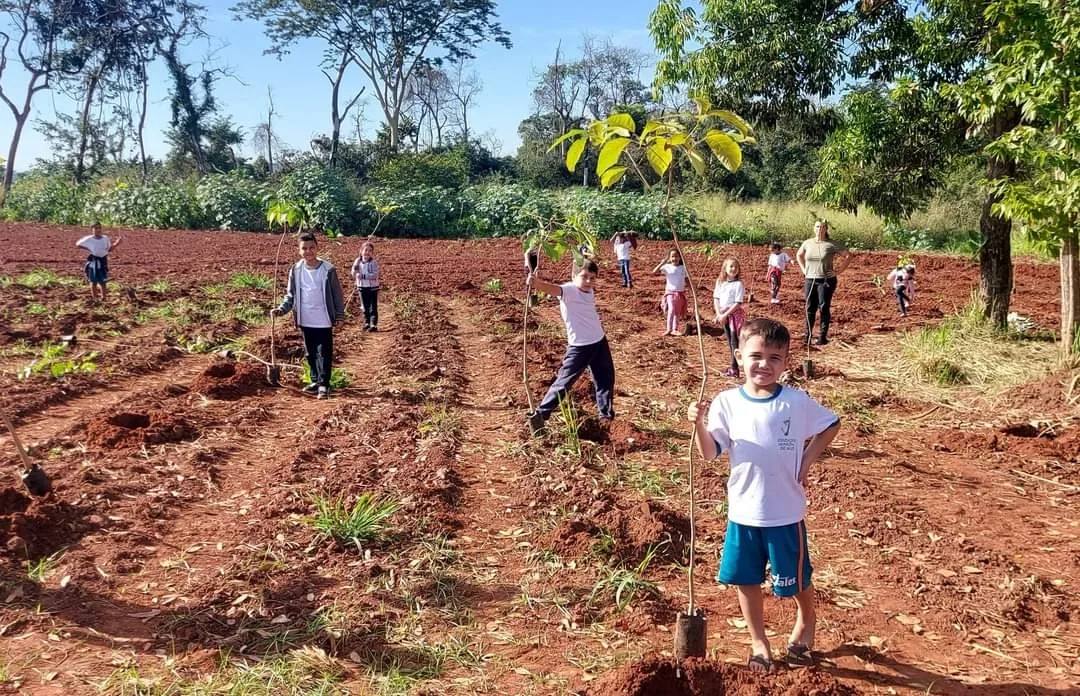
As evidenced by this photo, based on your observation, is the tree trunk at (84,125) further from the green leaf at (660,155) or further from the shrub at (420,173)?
the green leaf at (660,155)

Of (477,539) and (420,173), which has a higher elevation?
(420,173)

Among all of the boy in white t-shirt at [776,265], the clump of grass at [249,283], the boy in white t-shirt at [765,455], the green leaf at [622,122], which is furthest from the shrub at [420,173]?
the boy in white t-shirt at [765,455]

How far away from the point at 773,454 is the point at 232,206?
30.8 m

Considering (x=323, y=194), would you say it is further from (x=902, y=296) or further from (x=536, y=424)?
(x=536, y=424)

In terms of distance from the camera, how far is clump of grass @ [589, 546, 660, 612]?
13.4 feet

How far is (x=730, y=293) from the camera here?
8.95 metres

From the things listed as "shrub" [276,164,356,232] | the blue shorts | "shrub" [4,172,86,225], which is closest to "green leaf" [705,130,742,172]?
the blue shorts

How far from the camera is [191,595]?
13.4 ft

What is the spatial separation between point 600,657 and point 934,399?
19.3 feet

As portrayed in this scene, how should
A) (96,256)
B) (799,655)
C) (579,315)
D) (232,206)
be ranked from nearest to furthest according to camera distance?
(799,655) → (579,315) → (96,256) → (232,206)

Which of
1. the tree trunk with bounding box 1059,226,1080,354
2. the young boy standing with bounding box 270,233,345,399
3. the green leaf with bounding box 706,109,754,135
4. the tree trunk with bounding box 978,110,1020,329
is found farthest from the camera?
Result: the tree trunk with bounding box 978,110,1020,329

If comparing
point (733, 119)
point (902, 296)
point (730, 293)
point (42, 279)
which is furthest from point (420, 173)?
point (733, 119)

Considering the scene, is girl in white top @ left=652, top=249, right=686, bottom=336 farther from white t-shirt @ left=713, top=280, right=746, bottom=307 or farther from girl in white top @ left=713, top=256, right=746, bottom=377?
white t-shirt @ left=713, top=280, right=746, bottom=307

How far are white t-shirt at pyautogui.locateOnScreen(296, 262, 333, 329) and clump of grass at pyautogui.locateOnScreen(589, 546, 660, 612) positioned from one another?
178 inches
